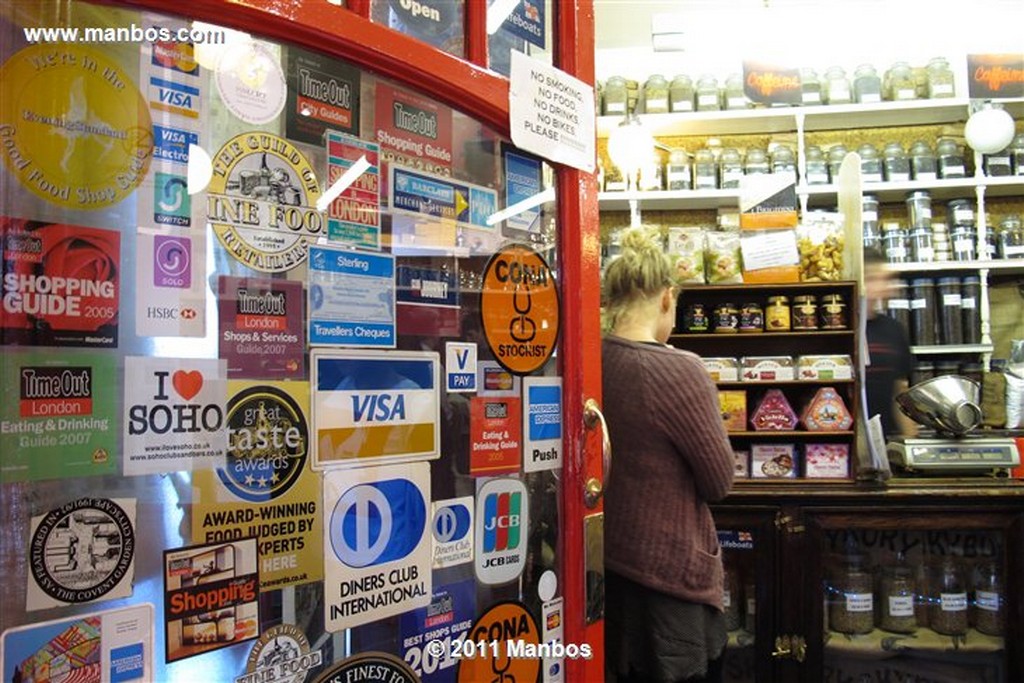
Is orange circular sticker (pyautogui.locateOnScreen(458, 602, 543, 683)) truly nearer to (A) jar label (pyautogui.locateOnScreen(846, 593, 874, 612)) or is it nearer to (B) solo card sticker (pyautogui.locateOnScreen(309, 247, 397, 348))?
(B) solo card sticker (pyautogui.locateOnScreen(309, 247, 397, 348))

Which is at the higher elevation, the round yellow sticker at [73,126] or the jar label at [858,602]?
the round yellow sticker at [73,126]

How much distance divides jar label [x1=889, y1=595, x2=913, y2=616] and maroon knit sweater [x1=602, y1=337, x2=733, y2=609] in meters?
1.24

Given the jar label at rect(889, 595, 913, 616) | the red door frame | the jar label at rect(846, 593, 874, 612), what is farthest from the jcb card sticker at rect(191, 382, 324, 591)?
the jar label at rect(889, 595, 913, 616)

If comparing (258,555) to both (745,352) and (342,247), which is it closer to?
(342,247)

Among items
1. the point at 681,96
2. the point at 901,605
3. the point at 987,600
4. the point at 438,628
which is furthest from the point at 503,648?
the point at 681,96

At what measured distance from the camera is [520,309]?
3.81ft

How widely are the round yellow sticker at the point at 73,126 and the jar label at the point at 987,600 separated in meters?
2.78

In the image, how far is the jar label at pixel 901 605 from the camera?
2.60 m

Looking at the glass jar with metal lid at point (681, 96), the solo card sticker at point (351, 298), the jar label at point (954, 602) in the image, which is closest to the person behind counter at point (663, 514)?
the solo card sticker at point (351, 298)

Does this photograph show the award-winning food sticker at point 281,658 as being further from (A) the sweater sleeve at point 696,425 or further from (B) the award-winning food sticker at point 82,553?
(A) the sweater sleeve at point 696,425

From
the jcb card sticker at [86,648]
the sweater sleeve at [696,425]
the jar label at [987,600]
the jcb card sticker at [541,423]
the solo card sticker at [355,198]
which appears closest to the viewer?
the jcb card sticker at [86,648]

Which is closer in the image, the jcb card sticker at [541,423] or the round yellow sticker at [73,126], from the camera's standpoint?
the round yellow sticker at [73,126]

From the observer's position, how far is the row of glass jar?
14.2 feet

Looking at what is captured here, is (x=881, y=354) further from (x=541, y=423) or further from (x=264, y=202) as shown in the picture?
(x=264, y=202)
